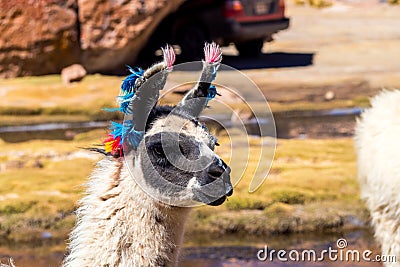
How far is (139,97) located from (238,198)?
4.50 meters

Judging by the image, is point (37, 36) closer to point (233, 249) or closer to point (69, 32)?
point (69, 32)

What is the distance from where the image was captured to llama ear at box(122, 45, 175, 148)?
130 inches

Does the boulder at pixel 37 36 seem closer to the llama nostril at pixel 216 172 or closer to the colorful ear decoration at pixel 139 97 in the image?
the colorful ear decoration at pixel 139 97

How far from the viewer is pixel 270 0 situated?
46.9ft

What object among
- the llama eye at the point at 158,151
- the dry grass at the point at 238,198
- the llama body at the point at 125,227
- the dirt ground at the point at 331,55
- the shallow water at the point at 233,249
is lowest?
the dirt ground at the point at 331,55

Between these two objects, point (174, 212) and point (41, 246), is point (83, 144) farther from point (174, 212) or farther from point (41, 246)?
point (174, 212)

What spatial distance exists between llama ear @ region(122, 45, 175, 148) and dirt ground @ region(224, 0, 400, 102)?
800 cm

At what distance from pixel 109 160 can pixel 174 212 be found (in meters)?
0.40

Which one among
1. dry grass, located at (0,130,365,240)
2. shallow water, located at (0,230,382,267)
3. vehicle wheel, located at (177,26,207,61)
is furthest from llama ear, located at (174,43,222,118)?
vehicle wheel, located at (177,26,207,61)

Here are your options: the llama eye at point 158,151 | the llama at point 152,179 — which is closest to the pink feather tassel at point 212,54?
the llama at point 152,179

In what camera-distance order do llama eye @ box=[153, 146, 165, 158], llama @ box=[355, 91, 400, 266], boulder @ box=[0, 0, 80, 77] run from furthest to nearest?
1. boulder @ box=[0, 0, 80, 77]
2. llama @ box=[355, 91, 400, 266]
3. llama eye @ box=[153, 146, 165, 158]

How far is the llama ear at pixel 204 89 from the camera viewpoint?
3471 mm

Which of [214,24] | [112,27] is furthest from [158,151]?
[214,24]

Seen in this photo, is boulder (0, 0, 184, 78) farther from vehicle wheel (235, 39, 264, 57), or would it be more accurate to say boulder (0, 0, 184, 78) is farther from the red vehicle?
vehicle wheel (235, 39, 264, 57)
